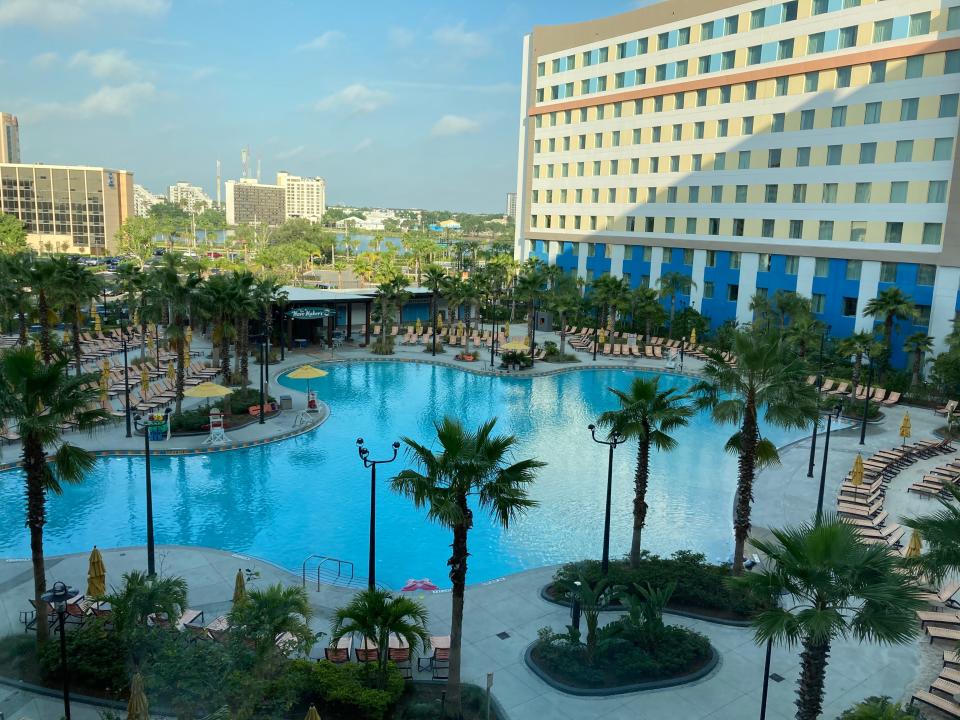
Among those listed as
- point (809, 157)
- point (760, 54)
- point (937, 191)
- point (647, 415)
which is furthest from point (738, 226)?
point (647, 415)

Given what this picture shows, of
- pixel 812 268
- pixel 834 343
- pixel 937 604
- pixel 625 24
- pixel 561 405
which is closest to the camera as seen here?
pixel 937 604

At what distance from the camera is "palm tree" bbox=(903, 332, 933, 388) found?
43.2 meters

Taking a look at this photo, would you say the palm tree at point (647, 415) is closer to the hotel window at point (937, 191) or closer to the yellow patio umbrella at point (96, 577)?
the yellow patio umbrella at point (96, 577)

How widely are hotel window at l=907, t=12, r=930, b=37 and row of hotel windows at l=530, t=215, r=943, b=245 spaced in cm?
1249

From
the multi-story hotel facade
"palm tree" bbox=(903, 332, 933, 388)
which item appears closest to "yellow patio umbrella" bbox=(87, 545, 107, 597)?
"palm tree" bbox=(903, 332, 933, 388)

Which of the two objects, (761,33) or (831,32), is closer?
(831,32)

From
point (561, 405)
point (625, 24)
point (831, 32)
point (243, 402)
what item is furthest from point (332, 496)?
point (625, 24)

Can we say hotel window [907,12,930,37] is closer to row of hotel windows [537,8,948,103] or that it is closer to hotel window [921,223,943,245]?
row of hotel windows [537,8,948,103]

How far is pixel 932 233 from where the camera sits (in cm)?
4697

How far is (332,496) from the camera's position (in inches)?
1069

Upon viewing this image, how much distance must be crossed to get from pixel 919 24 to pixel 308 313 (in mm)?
46320

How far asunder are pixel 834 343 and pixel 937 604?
3467cm

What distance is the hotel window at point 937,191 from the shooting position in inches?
1818

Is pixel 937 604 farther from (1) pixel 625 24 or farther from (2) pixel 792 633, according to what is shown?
(1) pixel 625 24
